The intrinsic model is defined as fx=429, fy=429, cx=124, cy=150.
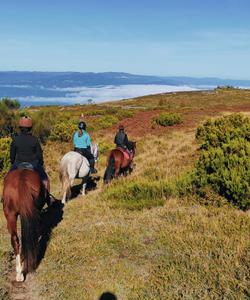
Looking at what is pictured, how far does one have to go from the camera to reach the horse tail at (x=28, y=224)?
25.9 ft

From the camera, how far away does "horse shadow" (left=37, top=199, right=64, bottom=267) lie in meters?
9.25

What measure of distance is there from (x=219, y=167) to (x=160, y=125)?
23.8 metres

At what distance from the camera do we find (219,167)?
12.6m

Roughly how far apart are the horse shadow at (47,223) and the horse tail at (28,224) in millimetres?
602

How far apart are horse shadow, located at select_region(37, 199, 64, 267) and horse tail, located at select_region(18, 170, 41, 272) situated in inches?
23.7

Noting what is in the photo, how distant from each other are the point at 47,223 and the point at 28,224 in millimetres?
3527

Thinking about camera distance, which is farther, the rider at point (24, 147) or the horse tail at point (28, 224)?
the rider at point (24, 147)

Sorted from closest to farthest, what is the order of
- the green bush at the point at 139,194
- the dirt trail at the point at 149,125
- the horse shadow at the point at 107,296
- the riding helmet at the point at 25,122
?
the horse shadow at the point at 107,296 → the riding helmet at the point at 25,122 → the green bush at the point at 139,194 → the dirt trail at the point at 149,125

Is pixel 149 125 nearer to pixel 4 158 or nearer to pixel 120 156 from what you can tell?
pixel 4 158

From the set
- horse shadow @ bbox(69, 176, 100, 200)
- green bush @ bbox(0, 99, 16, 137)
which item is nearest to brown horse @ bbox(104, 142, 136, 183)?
horse shadow @ bbox(69, 176, 100, 200)

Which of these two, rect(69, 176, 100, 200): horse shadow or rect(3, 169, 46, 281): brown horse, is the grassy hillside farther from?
rect(69, 176, 100, 200): horse shadow

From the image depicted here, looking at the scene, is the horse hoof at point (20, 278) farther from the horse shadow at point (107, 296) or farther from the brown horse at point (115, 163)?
the brown horse at point (115, 163)

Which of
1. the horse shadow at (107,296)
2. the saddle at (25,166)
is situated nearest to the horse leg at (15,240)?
the saddle at (25,166)

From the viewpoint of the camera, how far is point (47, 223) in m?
11.4
